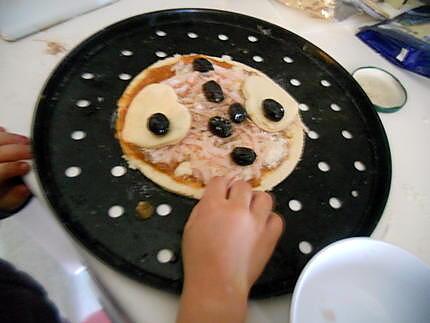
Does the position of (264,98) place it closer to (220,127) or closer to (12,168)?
(220,127)

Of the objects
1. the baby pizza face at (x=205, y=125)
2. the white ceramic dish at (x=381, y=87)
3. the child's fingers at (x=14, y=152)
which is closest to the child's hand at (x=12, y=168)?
the child's fingers at (x=14, y=152)

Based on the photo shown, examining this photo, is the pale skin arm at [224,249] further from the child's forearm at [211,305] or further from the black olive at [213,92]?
the black olive at [213,92]

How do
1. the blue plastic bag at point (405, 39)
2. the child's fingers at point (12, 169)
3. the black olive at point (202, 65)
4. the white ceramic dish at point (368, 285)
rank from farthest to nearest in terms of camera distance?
the blue plastic bag at point (405, 39)
the black olive at point (202, 65)
the child's fingers at point (12, 169)
the white ceramic dish at point (368, 285)

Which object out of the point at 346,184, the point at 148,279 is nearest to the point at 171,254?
the point at 148,279

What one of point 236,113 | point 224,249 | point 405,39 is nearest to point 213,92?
point 236,113

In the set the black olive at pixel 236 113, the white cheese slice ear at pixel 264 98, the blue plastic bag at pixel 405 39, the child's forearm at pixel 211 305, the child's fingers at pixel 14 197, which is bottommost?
the child's fingers at pixel 14 197

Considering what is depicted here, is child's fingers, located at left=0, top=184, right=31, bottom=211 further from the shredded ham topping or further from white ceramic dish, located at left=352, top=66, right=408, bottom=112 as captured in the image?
white ceramic dish, located at left=352, top=66, right=408, bottom=112

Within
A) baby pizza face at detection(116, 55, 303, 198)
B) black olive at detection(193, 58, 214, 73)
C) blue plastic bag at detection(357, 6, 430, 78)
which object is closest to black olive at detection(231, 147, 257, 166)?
baby pizza face at detection(116, 55, 303, 198)
